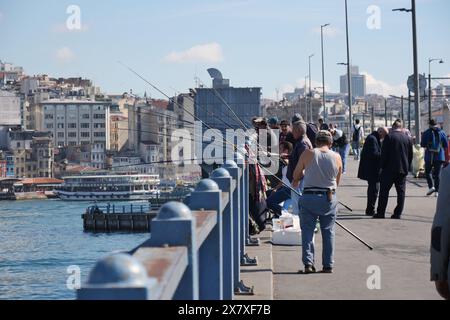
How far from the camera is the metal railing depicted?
121 inches

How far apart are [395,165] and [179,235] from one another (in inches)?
460

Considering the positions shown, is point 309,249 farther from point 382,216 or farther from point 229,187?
point 382,216

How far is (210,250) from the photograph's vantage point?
5738 millimetres

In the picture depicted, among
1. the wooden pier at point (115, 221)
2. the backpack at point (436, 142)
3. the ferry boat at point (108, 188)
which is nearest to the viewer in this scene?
the backpack at point (436, 142)

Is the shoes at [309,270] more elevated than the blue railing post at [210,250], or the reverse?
the blue railing post at [210,250]

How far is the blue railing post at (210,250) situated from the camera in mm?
5586

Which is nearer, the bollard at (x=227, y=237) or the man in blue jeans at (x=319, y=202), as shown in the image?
the bollard at (x=227, y=237)

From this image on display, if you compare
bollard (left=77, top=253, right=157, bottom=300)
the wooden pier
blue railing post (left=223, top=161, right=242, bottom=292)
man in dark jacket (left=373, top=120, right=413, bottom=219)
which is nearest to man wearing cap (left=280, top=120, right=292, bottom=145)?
man in dark jacket (left=373, top=120, right=413, bottom=219)

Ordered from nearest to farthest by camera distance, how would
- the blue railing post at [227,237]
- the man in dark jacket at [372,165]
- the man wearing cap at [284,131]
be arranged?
1. the blue railing post at [227,237]
2. the man wearing cap at [284,131]
3. the man in dark jacket at [372,165]

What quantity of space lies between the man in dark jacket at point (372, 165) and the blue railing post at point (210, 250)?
34.6ft

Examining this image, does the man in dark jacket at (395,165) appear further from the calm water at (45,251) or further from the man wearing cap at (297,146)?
the calm water at (45,251)

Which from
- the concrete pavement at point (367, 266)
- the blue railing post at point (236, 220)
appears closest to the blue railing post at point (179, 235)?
the blue railing post at point (236, 220)
